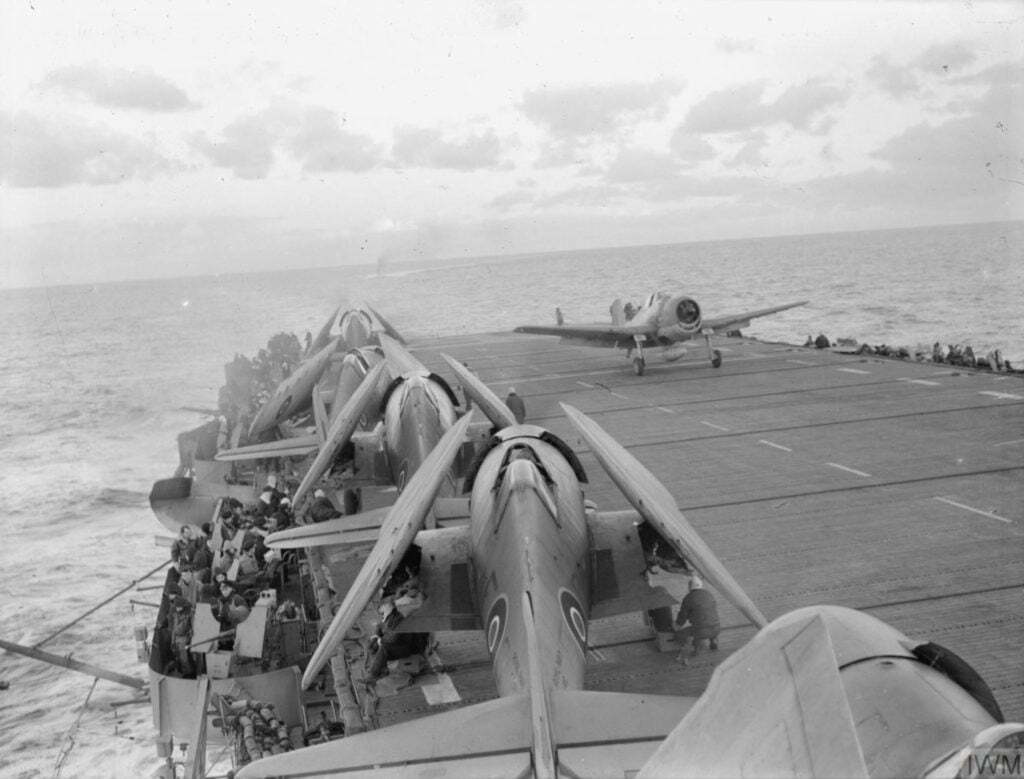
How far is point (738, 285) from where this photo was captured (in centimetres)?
14912

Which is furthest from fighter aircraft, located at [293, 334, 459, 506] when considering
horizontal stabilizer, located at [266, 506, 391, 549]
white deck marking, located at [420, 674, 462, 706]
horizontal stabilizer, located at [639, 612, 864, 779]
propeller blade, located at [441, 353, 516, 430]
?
horizontal stabilizer, located at [639, 612, 864, 779]

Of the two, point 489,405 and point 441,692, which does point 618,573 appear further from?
point 489,405

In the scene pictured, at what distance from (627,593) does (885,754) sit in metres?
6.70

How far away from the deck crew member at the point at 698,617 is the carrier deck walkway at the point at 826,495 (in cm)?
28

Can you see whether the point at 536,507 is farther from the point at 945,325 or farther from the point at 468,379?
the point at 945,325

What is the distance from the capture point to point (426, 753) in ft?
23.3

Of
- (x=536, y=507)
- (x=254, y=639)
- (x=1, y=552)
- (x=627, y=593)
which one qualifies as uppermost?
(x=536, y=507)

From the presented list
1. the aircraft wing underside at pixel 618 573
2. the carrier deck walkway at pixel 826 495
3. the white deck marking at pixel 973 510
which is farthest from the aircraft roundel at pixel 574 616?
the white deck marking at pixel 973 510

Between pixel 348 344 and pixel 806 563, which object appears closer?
pixel 806 563

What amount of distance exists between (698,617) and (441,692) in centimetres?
355

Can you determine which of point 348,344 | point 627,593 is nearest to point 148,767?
point 627,593

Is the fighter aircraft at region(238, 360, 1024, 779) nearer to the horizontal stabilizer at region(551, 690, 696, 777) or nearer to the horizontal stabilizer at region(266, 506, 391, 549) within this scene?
the horizontal stabilizer at region(551, 690, 696, 777)

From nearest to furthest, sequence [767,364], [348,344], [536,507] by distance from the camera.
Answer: [536,507] → [348,344] → [767,364]

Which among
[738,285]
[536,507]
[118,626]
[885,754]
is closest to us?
[885,754]
